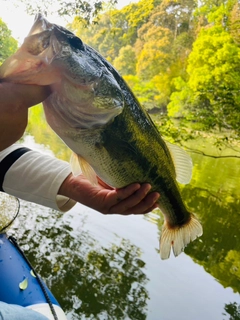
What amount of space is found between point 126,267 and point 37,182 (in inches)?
115

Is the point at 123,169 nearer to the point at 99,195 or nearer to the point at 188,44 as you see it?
the point at 99,195

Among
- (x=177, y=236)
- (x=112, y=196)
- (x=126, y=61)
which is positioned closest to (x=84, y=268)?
(x=177, y=236)

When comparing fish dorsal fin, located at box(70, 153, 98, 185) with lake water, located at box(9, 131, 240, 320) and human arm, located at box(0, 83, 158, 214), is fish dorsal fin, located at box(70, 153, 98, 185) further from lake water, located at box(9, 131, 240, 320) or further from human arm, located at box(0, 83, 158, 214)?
lake water, located at box(9, 131, 240, 320)

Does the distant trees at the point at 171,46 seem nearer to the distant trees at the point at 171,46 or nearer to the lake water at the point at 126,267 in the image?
the distant trees at the point at 171,46

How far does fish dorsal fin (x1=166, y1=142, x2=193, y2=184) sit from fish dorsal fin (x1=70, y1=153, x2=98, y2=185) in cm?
49

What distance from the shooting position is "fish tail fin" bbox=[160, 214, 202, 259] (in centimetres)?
187

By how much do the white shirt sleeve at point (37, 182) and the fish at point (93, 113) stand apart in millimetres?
429

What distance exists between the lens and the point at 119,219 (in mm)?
5699

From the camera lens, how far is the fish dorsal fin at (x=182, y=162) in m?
1.71

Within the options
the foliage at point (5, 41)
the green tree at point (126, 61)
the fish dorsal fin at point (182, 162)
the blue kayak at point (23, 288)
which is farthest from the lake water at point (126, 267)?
the green tree at point (126, 61)

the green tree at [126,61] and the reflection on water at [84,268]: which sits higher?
the green tree at [126,61]

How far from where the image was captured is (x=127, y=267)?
14.3 feet

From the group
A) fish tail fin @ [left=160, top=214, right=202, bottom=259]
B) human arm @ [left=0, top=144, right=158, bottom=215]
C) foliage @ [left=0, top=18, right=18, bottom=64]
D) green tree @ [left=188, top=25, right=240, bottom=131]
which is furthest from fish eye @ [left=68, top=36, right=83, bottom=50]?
foliage @ [left=0, top=18, right=18, bottom=64]

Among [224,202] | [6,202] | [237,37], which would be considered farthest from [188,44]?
[6,202]
